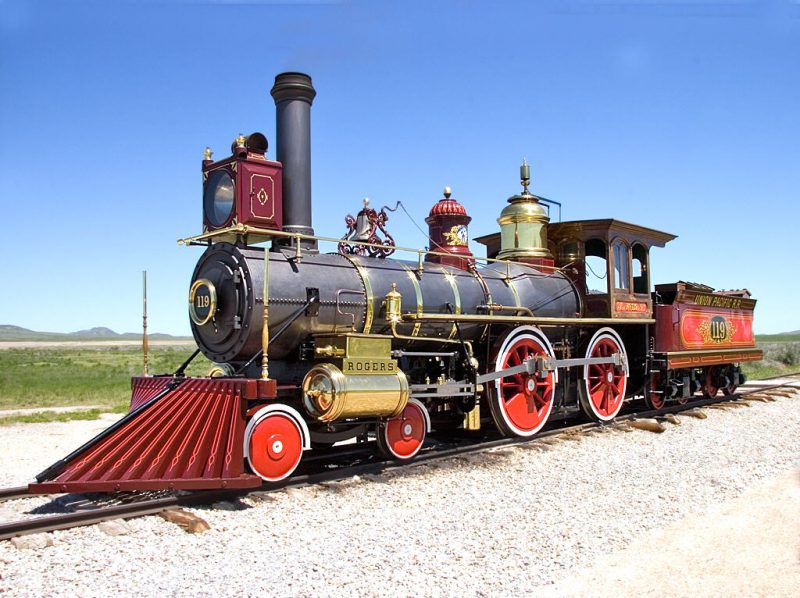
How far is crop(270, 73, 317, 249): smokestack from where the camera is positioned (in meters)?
7.83

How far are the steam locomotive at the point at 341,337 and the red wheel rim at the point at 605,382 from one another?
31 millimetres

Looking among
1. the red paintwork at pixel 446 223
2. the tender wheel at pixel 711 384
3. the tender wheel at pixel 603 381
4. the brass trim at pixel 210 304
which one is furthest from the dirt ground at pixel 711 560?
the tender wheel at pixel 711 384

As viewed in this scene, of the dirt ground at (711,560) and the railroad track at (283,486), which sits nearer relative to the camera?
the dirt ground at (711,560)

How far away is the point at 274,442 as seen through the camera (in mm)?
6477

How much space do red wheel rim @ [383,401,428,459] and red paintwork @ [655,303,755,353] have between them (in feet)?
19.1

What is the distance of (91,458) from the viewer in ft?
20.6

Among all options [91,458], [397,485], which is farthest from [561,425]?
[91,458]

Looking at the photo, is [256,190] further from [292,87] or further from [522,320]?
[522,320]

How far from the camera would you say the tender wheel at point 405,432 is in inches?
297

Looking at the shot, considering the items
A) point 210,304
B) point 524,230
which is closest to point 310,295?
point 210,304

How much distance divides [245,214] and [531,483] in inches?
155

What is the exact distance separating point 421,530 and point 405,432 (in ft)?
7.51

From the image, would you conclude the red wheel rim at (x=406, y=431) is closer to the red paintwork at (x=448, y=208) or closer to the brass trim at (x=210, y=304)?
the brass trim at (x=210, y=304)

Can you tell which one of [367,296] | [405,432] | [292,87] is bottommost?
[405,432]
